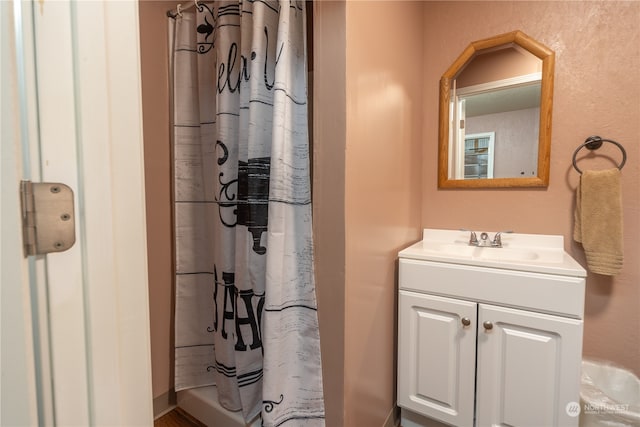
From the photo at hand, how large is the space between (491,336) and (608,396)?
23.8 inches

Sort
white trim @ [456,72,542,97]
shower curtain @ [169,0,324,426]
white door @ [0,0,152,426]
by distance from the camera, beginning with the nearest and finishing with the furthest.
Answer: white door @ [0,0,152,426] → shower curtain @ [169,0,324,426] → white trim @ [456,72,542,97]

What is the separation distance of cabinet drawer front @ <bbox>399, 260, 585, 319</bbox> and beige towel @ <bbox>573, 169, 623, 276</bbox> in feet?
1.04

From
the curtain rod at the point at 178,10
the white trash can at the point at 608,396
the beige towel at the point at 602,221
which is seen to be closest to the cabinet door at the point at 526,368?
the white trash can at the point at 608,396

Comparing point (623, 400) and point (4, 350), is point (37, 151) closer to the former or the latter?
point (4, 350)

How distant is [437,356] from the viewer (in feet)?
4.31

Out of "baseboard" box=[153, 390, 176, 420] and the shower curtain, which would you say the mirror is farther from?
"baseboard" box=[153, 390, 176, 420]

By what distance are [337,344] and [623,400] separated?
1.33m

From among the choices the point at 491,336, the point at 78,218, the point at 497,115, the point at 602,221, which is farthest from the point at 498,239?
the point at 78,218

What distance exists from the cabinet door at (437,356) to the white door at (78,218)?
3.76 ft

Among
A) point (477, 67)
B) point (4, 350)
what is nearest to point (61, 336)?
point (4, 350)

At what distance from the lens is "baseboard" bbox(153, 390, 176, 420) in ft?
4.89

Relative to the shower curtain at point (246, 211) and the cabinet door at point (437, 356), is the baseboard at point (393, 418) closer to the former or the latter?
the cabinet door at point (437, 356)

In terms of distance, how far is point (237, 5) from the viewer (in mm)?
1228

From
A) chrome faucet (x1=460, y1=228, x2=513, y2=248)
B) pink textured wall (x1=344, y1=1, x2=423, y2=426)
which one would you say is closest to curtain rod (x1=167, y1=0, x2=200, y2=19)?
pink textured wall (x1=344, y1=1, x2=423, y2=426)
